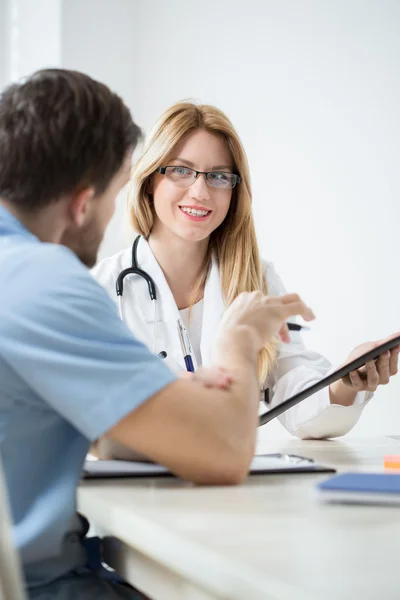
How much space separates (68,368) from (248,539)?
263 millimetres

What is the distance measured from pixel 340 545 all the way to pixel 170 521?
170mm

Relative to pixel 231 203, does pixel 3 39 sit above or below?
above

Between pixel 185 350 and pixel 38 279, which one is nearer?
pixel 38 279

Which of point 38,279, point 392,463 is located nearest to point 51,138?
point 38,279

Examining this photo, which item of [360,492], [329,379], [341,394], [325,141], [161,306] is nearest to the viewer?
[360,492]

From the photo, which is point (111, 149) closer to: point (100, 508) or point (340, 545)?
point (100, 508)

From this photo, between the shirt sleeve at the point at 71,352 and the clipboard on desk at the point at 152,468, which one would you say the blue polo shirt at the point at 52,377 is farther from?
the clipboard on desk at the point at 152,468

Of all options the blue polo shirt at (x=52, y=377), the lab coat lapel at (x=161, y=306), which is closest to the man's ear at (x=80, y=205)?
the blue polo shirt at (x=52, y=377)

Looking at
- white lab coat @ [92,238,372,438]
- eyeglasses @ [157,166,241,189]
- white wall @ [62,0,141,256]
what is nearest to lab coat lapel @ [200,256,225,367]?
white lab coat @ [92,238,372,438]

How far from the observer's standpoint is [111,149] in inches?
39.3

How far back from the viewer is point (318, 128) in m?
2.83

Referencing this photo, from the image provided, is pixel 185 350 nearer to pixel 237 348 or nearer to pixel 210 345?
pixel 210 345

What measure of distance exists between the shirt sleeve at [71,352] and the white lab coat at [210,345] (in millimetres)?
889

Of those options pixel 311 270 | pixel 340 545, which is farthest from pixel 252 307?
pixel 311 270
